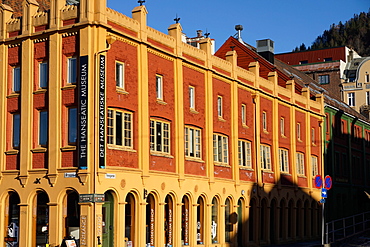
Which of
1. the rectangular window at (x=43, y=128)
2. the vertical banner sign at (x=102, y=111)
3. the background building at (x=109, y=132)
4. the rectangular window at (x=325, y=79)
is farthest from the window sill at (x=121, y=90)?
→ the rectangular window at (x=325, y=79)

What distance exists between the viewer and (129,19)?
3002 cm

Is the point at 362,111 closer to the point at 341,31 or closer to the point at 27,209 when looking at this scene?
the point at 27,209

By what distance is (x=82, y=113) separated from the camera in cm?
2758

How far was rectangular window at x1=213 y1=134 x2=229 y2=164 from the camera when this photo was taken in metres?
37.0

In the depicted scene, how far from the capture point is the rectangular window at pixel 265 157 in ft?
140

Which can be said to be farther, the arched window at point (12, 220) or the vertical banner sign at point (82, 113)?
the arched window at point (12, 220)

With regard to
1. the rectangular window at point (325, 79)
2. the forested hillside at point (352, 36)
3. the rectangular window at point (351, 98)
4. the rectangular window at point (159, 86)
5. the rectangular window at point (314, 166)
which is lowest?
the rectangular window at point (314, 166)

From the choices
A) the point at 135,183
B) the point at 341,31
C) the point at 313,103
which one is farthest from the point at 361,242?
the point at 341,31

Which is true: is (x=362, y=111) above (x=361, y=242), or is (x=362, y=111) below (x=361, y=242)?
above

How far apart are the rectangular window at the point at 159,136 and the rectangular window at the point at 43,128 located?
486 cm

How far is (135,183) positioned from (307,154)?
23.1 metres

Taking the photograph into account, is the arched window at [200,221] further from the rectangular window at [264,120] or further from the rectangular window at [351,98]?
the rectangular window at [351,98]

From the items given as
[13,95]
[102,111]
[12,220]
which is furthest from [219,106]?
[12,220]

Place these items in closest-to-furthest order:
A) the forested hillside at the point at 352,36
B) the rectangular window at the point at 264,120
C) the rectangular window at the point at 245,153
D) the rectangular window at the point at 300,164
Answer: the rectangular window at the point at 245,153, the rectangular window at the point at 264,120, the rectangular window at the point at 300,164, the forested hillside at the point at 352,36
